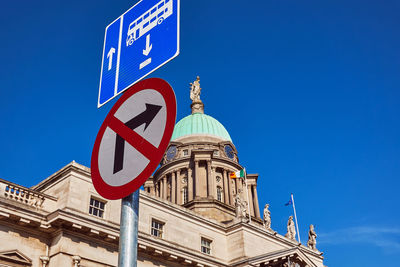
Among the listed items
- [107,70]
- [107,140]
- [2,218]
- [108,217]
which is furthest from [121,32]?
[108,217]

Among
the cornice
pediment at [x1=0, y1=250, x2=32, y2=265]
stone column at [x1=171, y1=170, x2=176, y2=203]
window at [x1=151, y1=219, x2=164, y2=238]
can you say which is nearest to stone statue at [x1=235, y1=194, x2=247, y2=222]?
window at [x1=151, y1=219, x2=164, y2=238]

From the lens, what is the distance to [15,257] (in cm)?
2273

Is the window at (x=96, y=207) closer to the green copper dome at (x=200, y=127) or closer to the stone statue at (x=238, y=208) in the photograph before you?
the stone statue at (x=238, y=208)

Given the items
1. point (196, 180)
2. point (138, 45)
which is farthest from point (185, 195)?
point (138, 45)

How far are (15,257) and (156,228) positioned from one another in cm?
1063

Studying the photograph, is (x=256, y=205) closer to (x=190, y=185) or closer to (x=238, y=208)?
(x=190, y=185)

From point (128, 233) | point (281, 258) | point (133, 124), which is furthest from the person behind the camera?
point (281, 258)

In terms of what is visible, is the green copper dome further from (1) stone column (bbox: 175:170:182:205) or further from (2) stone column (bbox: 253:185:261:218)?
(2) stone column (bbox: 253:185:261:218)

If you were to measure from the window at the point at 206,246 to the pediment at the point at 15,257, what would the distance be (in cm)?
1429

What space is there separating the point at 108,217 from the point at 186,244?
7407 mm

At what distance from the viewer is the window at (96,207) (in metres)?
27.1

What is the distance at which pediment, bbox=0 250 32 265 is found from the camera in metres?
22.2

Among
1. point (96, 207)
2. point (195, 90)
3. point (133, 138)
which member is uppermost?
point (195, 90)

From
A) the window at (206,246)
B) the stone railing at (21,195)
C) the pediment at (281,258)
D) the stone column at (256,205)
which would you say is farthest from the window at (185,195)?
the stone railing at (21,195)
